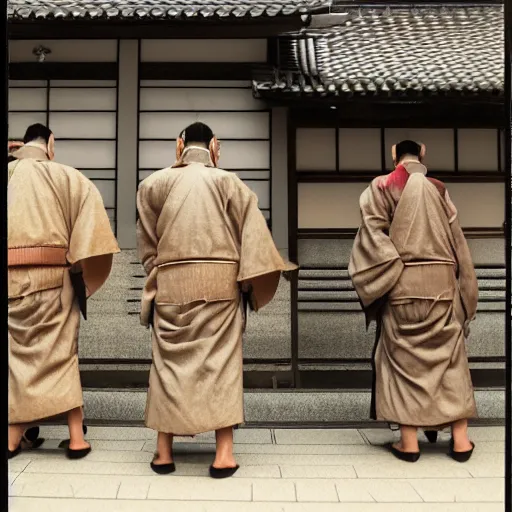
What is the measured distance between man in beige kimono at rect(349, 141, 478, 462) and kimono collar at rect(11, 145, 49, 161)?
6.37ft

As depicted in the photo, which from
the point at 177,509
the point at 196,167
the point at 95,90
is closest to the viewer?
the point at 177,509

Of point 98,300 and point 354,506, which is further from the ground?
point 98,300

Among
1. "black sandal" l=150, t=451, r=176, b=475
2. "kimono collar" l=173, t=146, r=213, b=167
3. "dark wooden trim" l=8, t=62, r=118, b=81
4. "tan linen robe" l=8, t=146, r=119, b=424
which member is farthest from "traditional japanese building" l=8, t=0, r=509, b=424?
"black sandal" l=150, t=451, r=176, b=475

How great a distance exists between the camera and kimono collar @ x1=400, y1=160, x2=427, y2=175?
3.31 metres

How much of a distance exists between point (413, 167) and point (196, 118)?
1.36m

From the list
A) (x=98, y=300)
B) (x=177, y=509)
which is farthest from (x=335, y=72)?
(x=177, y=509)

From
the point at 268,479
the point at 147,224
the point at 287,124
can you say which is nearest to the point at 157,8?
the point at 287,124

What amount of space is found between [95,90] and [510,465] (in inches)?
123

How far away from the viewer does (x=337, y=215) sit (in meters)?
3.59

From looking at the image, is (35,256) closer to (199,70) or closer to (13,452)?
(13,452)

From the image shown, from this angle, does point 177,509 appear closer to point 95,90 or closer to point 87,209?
point 87,209

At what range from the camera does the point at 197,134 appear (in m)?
3.13

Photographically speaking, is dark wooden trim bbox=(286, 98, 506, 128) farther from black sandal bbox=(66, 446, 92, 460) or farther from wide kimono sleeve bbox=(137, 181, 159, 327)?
black sandal bbox=(66, 446, 92, 460)

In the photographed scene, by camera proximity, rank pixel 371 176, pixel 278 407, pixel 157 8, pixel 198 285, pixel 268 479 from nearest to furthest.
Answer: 1. pixel 268 479
2. pixel 198 285
3. pixel 157 8
4. pixel 371 176
5. pixel 278 407
